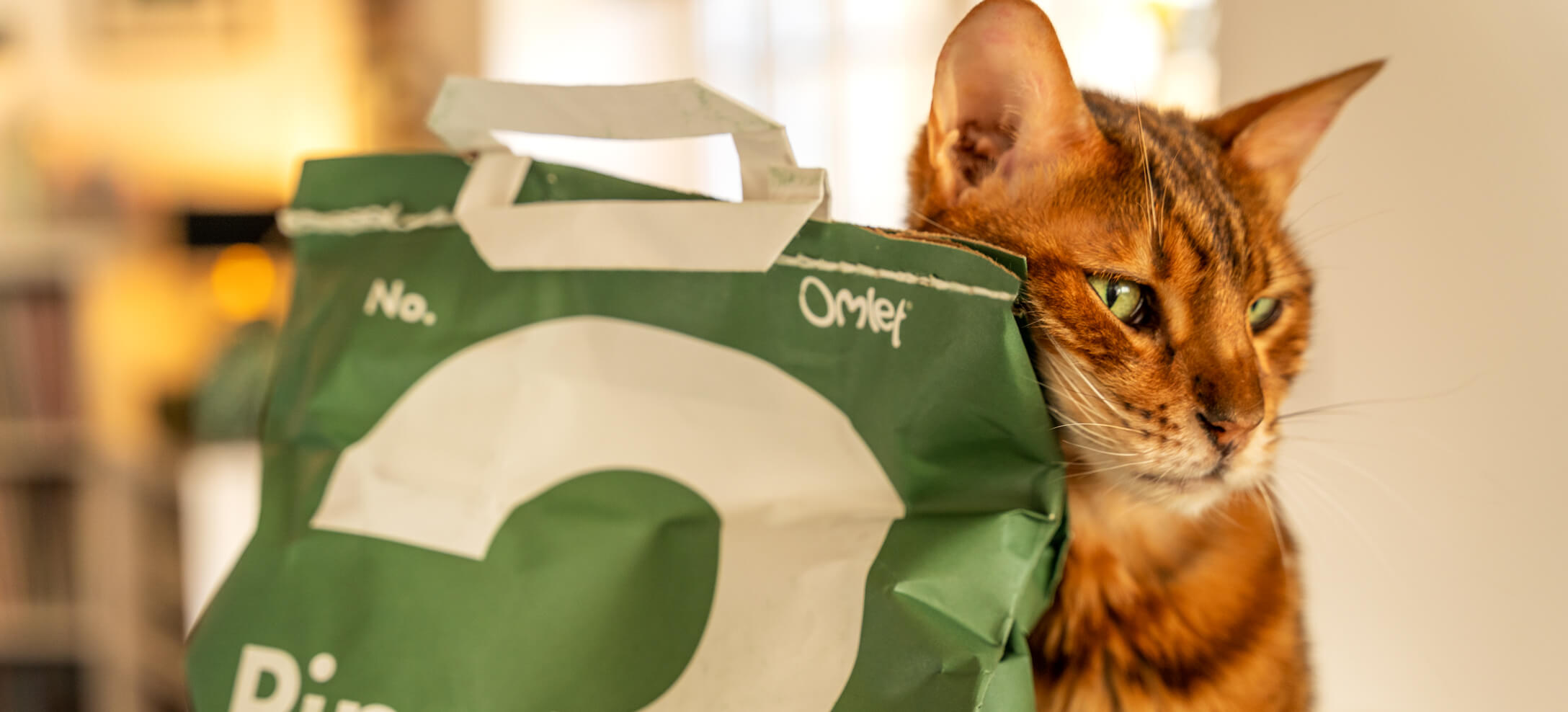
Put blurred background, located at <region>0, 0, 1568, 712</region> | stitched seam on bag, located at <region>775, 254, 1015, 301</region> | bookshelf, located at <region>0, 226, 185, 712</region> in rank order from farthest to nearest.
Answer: bookshelf, located at <region>0, 226, 185, 712</region> → blurred background, located at <region>0, 0, 1568, 712</region> → stitched seam on bag, located at <region>775, 254, 1015, 301</region>

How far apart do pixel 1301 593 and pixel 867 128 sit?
2329mm

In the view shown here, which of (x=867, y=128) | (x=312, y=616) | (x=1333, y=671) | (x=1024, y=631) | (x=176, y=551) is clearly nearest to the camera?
(x=1024, y=631)

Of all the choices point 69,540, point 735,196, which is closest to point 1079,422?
point 735,196

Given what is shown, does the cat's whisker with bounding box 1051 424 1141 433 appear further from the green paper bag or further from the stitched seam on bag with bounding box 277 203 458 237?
the stitched seam on bag with bounding box 277 203 458 237

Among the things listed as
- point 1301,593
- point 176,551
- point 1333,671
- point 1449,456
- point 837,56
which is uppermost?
point 837,56

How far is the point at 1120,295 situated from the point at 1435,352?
0.26 metres

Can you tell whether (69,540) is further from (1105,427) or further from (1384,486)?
(1384,486)

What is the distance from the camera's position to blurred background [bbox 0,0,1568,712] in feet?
1.71

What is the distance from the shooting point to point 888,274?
440 millimetres

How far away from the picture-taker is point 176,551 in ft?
7.47

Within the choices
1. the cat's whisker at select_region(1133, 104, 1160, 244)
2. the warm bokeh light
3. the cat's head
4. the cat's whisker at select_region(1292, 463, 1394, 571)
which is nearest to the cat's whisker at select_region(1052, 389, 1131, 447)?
the cat's head

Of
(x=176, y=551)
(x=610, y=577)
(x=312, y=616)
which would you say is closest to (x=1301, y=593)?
(x=610, y=577)

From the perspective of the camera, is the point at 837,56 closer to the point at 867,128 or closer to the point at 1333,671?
the point at 867,128

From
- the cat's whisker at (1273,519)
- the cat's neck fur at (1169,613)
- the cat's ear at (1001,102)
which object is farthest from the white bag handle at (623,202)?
the cat's whisker at (1273,519)
